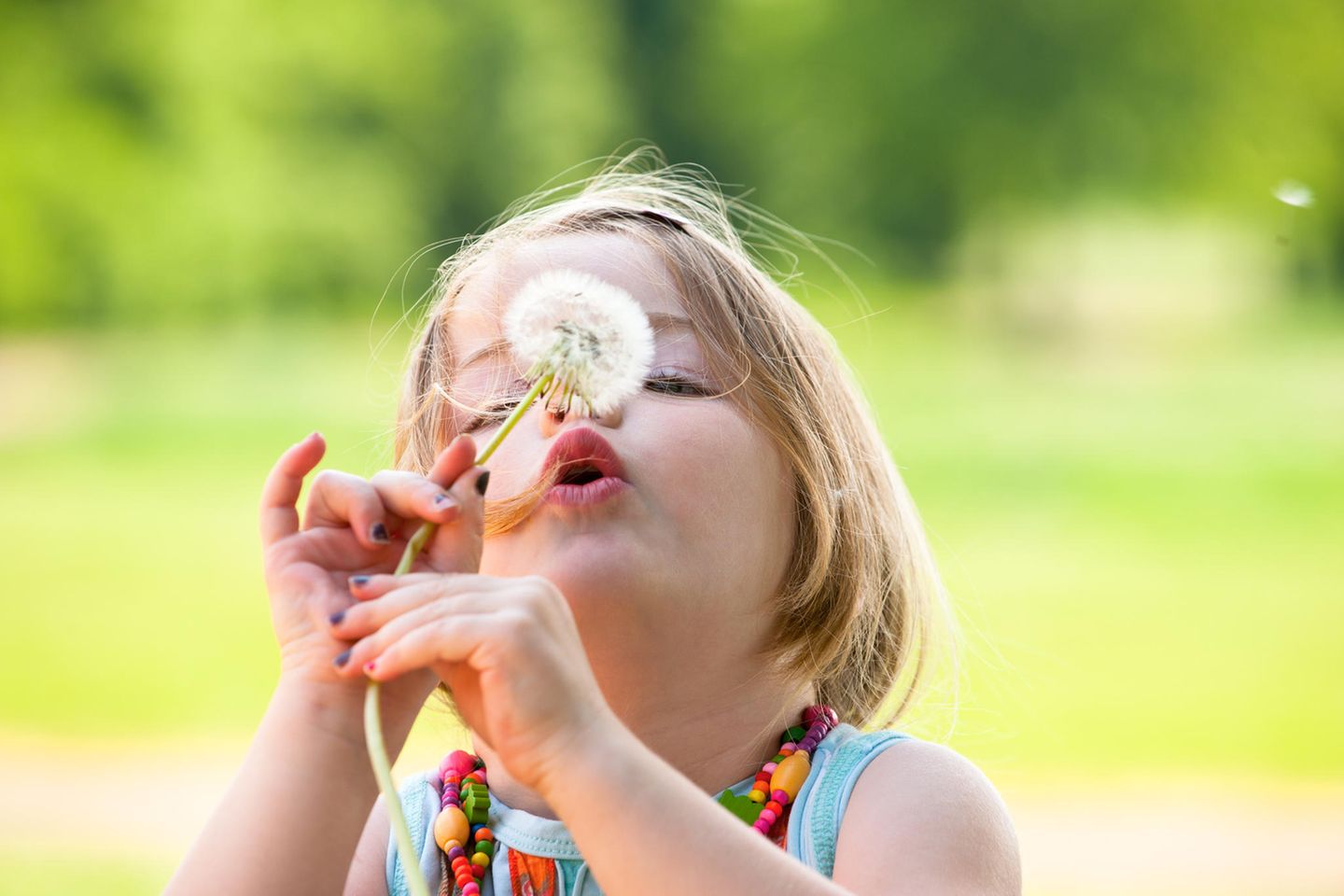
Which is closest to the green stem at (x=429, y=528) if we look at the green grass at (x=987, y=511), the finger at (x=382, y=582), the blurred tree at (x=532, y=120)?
the finger at (x=382, y=582)

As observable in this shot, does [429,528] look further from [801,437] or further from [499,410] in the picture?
[801,437]

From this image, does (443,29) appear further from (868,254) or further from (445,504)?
(445,504)

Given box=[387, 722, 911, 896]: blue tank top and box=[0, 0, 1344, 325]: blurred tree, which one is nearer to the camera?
box=[387, 722, 911, 896]: blue tank top

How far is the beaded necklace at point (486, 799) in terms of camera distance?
3.02 ft

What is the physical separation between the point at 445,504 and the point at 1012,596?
13.5 feet

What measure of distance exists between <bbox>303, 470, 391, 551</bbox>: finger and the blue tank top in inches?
10.9

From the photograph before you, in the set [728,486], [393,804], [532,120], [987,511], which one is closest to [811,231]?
[532,120]

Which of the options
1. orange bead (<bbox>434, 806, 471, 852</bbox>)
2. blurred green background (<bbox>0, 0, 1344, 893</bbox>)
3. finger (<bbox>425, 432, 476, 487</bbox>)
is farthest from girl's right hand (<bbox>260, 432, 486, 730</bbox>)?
blurred green background (<bbox>0, 0, 1344, 893</bbox>)

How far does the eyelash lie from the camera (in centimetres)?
94

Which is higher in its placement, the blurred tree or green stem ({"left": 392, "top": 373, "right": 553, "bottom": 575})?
the blurred tree

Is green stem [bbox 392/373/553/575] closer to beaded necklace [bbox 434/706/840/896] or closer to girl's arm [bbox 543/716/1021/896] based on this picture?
girl's arm [bbox 543/716/1021/896]

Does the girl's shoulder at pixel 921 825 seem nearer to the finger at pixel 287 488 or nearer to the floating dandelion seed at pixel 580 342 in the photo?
the floating dandelion seed at pixel 580 342

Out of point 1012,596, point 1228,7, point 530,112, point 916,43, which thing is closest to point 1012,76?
point 916,43

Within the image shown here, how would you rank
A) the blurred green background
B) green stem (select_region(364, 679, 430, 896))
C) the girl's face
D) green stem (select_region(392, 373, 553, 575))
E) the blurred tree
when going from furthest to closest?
the blurred tree < the blurred green background < the girl's face < green stem (select_region(392, 373, 553, 575)) < green stem (select_region(364, 679, 430, 896))
